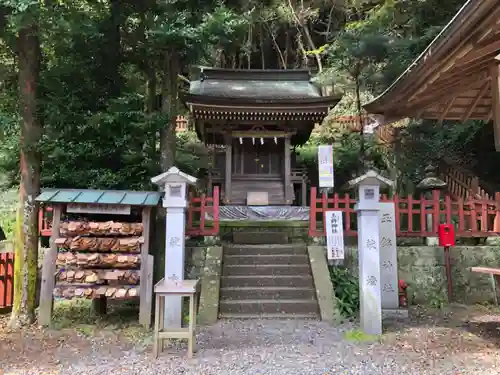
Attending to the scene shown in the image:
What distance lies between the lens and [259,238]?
931 cm

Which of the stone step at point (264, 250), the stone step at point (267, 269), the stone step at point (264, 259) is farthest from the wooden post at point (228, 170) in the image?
the stone step at point (267, 269)

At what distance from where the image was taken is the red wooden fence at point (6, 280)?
6.73 metres

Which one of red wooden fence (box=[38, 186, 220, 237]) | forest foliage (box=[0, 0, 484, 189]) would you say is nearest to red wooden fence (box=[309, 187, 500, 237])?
red wooden fence (box=[38, 186, 220, 237])

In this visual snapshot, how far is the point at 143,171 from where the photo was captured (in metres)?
7.51

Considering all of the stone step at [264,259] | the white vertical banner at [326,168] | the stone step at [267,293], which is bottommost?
the stone step at [267,293]

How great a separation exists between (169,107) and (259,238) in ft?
12.6

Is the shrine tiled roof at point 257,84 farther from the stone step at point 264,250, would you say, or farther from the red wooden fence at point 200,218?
the stone step at point 264,250

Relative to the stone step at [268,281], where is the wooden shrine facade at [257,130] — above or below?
above

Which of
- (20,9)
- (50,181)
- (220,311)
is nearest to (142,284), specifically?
(220,311)

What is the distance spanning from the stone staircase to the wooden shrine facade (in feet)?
13.8

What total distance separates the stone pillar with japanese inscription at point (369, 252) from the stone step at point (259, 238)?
11.5ft

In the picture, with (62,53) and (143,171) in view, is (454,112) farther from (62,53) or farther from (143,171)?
(62,53)

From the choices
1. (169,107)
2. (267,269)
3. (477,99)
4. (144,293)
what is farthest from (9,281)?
(477,99)

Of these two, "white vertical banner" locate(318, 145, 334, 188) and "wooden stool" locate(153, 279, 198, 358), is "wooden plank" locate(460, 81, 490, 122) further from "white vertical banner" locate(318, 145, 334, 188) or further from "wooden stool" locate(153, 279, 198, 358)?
"wooden stool" locate(153, 279, 198, 358)
